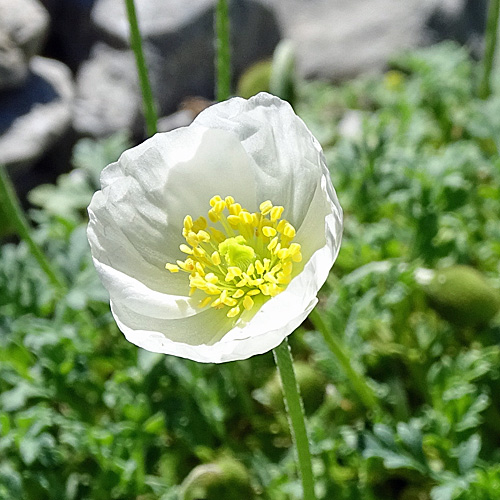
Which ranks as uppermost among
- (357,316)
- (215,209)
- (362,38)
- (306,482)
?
(215,209)

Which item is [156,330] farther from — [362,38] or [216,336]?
[362,38]

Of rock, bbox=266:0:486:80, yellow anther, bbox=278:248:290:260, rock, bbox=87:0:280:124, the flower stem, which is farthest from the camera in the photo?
rock, bbox=266:0:486:80

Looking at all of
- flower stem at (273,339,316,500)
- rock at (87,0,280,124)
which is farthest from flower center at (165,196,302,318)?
rock at (87,0,280,124)

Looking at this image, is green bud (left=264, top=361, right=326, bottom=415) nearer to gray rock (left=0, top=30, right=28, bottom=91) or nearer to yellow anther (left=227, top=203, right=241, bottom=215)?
yellow anther (left=227, top=203, right=241, bottom=215)

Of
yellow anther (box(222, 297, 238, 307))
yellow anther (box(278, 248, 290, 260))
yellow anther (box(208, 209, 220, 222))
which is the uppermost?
yellow anther (box(208, 209, 220, 222))

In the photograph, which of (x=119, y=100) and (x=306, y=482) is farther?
(x=119, y=100)

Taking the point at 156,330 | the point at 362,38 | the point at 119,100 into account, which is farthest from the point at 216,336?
the point at 362,38

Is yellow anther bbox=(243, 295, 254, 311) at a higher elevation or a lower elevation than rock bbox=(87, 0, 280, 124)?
higher
